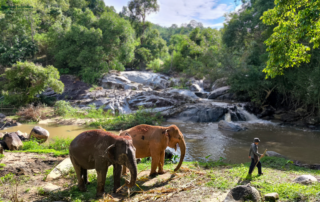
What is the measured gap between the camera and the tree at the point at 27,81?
1753cm

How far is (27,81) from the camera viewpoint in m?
18.5

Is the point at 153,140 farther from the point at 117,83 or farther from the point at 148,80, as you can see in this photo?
the point at 148,80

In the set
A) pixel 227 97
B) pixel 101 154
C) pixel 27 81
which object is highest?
pixel 27 81

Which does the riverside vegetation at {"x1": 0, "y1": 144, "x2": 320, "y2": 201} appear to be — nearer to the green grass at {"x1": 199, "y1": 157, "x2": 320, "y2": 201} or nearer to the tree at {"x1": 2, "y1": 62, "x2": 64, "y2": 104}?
the green grass at {"x1": 199, "y1": 157, "x2": 320, "y2": 201}

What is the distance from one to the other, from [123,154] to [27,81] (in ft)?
57.9

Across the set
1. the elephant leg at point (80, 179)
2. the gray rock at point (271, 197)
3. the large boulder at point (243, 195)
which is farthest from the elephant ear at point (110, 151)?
the gray rock at point (271, 197)

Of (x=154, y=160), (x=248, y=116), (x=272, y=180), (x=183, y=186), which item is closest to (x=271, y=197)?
(x=272, y=180)

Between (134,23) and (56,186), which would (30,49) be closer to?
(134,23)

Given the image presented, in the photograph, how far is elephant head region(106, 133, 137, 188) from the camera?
4.43 meters

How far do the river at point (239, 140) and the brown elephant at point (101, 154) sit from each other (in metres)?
5.42

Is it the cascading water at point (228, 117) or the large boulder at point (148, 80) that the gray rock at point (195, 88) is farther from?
the cascading water at point (228, 117)

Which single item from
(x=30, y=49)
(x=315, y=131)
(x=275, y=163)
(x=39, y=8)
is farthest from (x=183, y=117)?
(x=39, y=8)

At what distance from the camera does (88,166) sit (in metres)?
4.86

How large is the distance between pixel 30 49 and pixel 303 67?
29586mm
